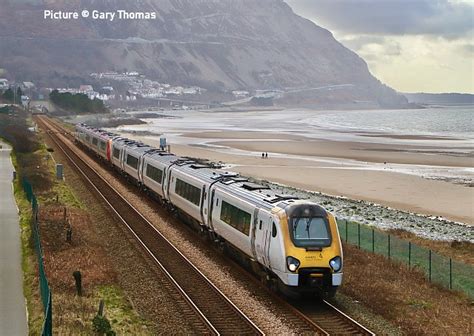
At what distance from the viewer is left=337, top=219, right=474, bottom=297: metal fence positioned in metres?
24.7

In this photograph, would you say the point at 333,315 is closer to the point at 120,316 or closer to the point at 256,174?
the point at 120,316

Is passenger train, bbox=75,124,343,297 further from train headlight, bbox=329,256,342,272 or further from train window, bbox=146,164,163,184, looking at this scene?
train window, bbox=146,164,163,184

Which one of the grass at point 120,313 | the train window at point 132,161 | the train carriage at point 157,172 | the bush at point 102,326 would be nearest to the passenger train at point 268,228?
the train carriage at point 157,172

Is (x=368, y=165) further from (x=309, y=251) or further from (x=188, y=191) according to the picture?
(x=309, y=251)

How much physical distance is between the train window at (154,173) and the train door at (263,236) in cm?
1668

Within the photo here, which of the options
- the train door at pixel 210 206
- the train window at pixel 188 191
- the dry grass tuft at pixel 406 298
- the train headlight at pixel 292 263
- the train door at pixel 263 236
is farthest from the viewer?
the train window at pixel 188 191

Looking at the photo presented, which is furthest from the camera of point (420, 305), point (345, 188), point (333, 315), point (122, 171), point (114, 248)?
point (345, 188)

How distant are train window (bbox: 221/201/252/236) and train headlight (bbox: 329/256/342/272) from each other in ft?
12.0

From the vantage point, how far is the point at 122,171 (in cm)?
5275

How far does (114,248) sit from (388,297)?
11.6 metres

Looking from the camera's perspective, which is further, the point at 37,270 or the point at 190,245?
the point at 190,245

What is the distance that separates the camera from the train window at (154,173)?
37478mm

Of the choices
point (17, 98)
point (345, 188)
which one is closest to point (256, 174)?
point (345, 188)

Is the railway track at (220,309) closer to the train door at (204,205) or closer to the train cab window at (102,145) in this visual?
the train door at (204,205)
